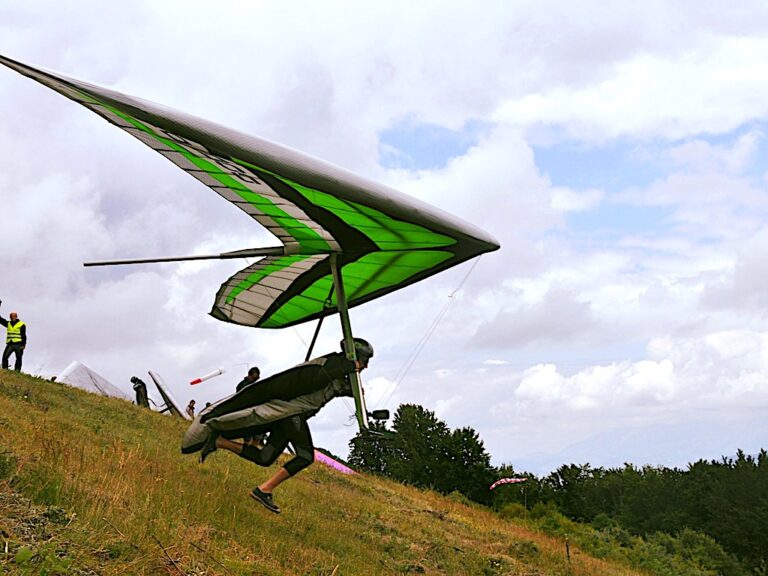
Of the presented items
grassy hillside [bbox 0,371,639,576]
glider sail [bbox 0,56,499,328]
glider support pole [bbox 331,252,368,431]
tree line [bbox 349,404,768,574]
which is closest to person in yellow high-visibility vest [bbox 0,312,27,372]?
grassy hillside [bbox 0,371,639,576]

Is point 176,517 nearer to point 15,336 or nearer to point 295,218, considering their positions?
point 295,218

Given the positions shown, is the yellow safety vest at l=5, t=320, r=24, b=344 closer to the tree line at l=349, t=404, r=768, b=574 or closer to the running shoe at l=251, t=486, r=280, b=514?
the running shoe at l=251, t=486, r=280, b=514

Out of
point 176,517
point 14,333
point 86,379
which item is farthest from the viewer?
point 86,379

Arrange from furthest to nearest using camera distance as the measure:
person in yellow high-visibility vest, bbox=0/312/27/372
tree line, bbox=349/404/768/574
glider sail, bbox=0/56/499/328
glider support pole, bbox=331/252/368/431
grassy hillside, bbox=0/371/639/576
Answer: tree line, bbox=349/404/768/574, person in yellow high-visibility vest, bbox=0/312/27/372, glider support pole, bbox=331/252/368/431, glider sail, bbox=0/56/499/328, grassy hillside, bbox=0/371/639/576

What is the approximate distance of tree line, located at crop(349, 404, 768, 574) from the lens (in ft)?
110

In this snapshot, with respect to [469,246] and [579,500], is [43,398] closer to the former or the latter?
[469,246]

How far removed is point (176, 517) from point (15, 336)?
11.0 meters

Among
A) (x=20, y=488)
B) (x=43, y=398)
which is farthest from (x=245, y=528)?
(x=43, y=398)

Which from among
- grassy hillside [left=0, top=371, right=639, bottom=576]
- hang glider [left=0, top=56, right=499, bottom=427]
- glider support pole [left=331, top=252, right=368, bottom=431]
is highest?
hang glider [left=0, top=56, right=499, bottom=427]

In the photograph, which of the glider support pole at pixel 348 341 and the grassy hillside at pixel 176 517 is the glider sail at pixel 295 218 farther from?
the grassy hillside at pixel 176 517

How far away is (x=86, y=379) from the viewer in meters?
20.6

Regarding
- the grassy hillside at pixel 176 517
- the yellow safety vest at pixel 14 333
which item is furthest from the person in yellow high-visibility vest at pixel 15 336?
the grassy hillside at pixel 176 517

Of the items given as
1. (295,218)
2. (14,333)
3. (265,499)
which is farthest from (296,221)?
(14,333)

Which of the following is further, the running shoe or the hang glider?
the running shoe
